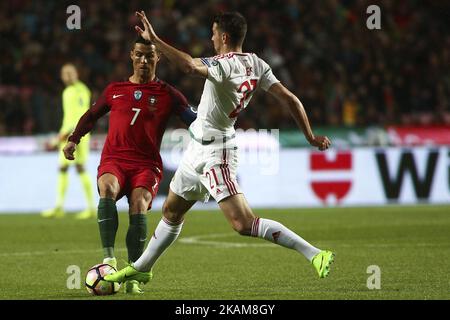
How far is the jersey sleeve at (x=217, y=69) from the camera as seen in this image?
707 cm

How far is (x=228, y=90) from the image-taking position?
7301mm

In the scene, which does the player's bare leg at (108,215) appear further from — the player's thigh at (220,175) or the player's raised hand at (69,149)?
the player's thigh at (220,175)

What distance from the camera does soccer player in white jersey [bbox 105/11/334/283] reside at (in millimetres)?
7211

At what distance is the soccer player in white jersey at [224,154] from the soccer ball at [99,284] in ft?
0.19

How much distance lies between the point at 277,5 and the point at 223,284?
15.6 meters

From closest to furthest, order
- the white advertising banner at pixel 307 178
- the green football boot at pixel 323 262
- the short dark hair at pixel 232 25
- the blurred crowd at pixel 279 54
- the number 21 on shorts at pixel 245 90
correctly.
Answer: the green football boot at pixel 323 262 → the short dark hair at pixel 232 25 → the number 21 on shorts at pixel 245 90 → the white advertising banner at pixel 307 178 → the blurred crowd at pixel 279 54

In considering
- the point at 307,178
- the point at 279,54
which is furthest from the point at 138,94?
the point at 279,54

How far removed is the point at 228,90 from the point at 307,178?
Result: 35.1ft

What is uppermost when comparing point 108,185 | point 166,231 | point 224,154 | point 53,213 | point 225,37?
point 225,37

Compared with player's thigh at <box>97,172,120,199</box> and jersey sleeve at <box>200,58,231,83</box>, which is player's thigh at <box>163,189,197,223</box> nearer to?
player's thigh at <box>97,172,120,199</box>

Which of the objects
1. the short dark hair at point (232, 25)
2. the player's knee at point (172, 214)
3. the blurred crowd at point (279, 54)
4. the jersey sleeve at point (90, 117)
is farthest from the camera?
the blurred crowd at point (279, 54)

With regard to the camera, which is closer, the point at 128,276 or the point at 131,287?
the point at 128,276

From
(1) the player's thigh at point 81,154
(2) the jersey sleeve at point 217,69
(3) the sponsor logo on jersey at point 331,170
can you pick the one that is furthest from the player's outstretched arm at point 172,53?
(3) the sponsor logo on jersey at point 331,170

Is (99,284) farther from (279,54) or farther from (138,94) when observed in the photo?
(279,54)
